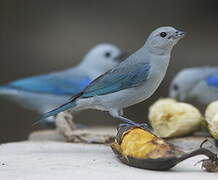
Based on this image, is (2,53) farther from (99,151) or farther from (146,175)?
(146,175)

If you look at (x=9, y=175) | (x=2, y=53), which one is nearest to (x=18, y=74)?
(x=2, y=53)

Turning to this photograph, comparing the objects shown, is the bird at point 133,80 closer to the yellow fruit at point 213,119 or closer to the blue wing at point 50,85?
the yellow fruit at point 213,119

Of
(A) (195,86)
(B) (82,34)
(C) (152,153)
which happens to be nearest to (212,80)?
(A) (195,86)

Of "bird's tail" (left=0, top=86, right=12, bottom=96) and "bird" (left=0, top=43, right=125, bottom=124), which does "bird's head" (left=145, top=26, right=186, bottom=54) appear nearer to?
"bird" (left=0, top=43, right=125, bottom=124)

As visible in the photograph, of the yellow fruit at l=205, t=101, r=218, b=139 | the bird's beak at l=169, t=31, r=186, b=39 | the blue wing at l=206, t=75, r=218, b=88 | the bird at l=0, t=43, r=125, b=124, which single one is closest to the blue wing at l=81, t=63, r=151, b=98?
the bird's beak at l=169, t=31, r=186, b=39

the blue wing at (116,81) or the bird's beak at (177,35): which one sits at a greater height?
the bird's beak at (177,35)

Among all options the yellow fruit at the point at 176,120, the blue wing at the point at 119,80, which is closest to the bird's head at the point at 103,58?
the yellow fruit at the point at 176,120
